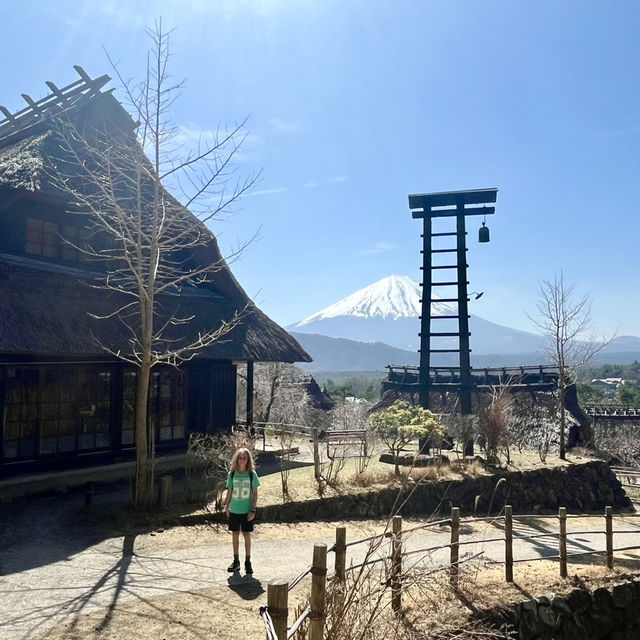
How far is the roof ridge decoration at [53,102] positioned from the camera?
14.4m

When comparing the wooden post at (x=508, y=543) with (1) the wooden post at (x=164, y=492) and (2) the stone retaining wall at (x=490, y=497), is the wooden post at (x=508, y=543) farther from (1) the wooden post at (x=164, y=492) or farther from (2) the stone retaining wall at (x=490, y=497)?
(1) the wooden post at (x=164, y=492)

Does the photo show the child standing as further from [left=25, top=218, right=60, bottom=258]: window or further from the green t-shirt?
[left=25, top=218, right=60, bottom=258]: window

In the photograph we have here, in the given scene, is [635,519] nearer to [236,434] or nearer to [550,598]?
[550,598]

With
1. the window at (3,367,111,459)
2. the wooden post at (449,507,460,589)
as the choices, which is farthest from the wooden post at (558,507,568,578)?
the window at (3,367,111,459)

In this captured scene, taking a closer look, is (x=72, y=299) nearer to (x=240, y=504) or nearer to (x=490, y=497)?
(x=240, y=504)

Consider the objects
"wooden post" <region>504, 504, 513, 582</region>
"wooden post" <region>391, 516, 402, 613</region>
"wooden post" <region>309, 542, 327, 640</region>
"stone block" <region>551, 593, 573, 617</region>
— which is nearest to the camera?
"wooden post" <region>309, 542, 327, 640</region>

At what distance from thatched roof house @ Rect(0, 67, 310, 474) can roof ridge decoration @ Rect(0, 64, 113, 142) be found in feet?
0.22

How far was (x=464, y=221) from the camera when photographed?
16.8 meters

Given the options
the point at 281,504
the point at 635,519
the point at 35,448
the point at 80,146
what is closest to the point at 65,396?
the point at 35,448

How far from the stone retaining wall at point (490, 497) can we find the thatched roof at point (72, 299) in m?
4.16

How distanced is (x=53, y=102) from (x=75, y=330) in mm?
8250

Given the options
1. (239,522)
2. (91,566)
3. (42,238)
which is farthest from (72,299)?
(239,522)

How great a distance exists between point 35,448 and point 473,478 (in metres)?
9.69

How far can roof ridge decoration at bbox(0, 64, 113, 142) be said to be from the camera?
14424 millimetres
